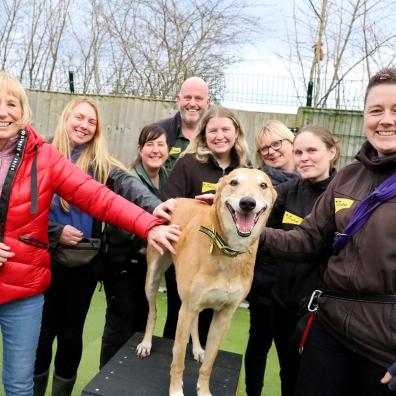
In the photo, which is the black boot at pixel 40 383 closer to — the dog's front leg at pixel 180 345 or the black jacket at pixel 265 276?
the dog's front leg at pixel 180 345

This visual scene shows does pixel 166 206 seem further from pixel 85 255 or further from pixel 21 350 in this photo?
pixel 21 350

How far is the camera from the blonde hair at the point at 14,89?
201 centimetres

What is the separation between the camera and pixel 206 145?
9.64 ft

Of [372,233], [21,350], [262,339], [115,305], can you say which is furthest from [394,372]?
[115,305]

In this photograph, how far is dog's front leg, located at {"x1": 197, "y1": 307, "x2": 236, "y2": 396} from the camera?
7.47 feet

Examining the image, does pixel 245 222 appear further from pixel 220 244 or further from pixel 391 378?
pixel 391 378

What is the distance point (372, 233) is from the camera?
168cm

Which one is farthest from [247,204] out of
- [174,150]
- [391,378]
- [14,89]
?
[174,150]

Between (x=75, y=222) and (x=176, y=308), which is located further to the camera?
(x=176, y=308)

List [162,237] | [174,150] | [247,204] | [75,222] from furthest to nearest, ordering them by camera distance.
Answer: [174,150], [75,222], [162,237], [247,204]

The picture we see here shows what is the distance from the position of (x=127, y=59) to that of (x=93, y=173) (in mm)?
9000

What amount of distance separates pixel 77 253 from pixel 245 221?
3.53ft

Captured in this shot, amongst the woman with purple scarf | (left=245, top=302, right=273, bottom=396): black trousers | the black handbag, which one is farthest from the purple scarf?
the black handbag

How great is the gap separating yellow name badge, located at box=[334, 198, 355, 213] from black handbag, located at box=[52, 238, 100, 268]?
144 cm
